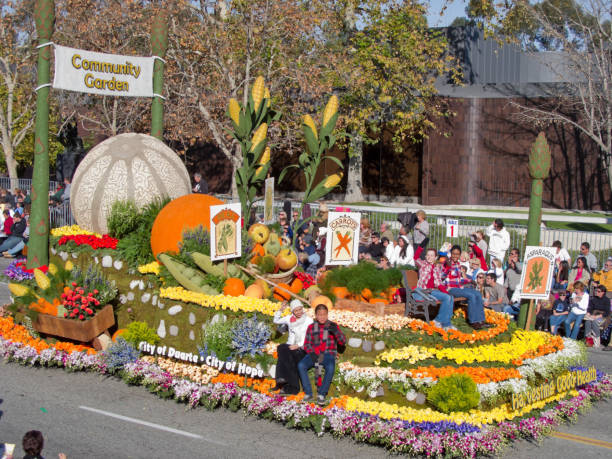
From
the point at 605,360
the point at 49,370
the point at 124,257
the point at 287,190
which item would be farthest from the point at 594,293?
the point at 287,190

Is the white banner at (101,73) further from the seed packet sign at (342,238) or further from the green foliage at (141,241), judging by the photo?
the seed packet sign at (342,238)

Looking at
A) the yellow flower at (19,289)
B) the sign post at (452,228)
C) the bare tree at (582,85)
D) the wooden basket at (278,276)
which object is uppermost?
the bare tree at (582,85)

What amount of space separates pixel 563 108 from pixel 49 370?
25.2m

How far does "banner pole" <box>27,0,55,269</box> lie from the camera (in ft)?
42.9

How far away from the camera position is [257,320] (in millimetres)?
10453

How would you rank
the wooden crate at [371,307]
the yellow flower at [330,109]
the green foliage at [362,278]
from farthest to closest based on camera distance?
the yellow flower at [330,109]
the green foliage at [362,278]
the wooden crate at [371,307]

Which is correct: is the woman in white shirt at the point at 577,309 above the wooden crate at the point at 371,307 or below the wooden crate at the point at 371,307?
below

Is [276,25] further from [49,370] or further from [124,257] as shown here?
[49,370]

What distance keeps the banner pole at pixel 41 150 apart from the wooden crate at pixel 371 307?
18.9 feet

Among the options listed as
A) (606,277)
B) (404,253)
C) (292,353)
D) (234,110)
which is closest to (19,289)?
(234,110)

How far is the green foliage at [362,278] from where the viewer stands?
36.5 ft

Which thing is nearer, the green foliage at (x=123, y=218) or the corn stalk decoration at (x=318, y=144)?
the corn stalk decoration at (x=318, y=144)

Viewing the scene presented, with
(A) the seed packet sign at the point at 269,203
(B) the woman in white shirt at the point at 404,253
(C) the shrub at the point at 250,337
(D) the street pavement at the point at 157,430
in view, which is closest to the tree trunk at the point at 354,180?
(B) the woman in white shirt at the point at 404,253

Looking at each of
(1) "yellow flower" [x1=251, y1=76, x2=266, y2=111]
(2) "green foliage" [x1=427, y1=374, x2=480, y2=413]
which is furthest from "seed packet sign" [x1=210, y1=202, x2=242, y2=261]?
(2) "green foliage" [x1=427, y1=374, x2=480, y2=413]
